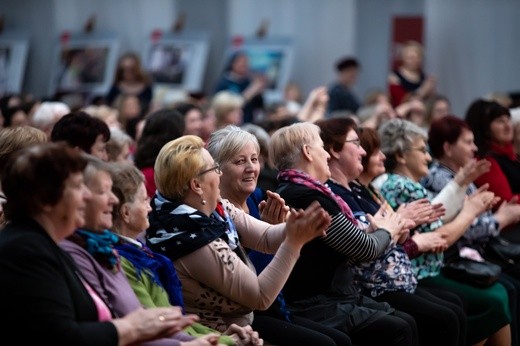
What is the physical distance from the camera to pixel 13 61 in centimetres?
1446

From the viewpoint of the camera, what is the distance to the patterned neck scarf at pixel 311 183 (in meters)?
4.71

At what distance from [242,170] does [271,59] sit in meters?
8.85

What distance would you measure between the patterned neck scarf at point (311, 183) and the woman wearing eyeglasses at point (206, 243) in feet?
1.71

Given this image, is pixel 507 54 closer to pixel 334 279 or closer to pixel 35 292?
pixel 334 279

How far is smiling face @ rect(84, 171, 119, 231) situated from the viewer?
11.1 feet

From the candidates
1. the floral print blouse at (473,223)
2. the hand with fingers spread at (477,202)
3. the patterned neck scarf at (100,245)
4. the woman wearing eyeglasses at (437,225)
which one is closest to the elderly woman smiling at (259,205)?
the patterned neck scarf at (100,245)

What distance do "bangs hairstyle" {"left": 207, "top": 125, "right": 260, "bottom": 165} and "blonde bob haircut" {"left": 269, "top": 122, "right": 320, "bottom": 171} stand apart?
0.27m

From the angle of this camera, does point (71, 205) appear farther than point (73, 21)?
No

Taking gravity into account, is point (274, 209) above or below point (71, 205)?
below

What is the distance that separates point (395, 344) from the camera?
15.6ft

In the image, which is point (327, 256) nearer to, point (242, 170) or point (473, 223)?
point (242, 170)

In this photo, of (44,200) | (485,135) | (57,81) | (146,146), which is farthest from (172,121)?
(57,81)

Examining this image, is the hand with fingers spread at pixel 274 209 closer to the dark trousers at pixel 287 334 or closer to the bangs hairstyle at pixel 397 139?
the dark trousers at pixel 287 334

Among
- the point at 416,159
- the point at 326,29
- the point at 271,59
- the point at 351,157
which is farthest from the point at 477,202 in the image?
the point at 326,29
